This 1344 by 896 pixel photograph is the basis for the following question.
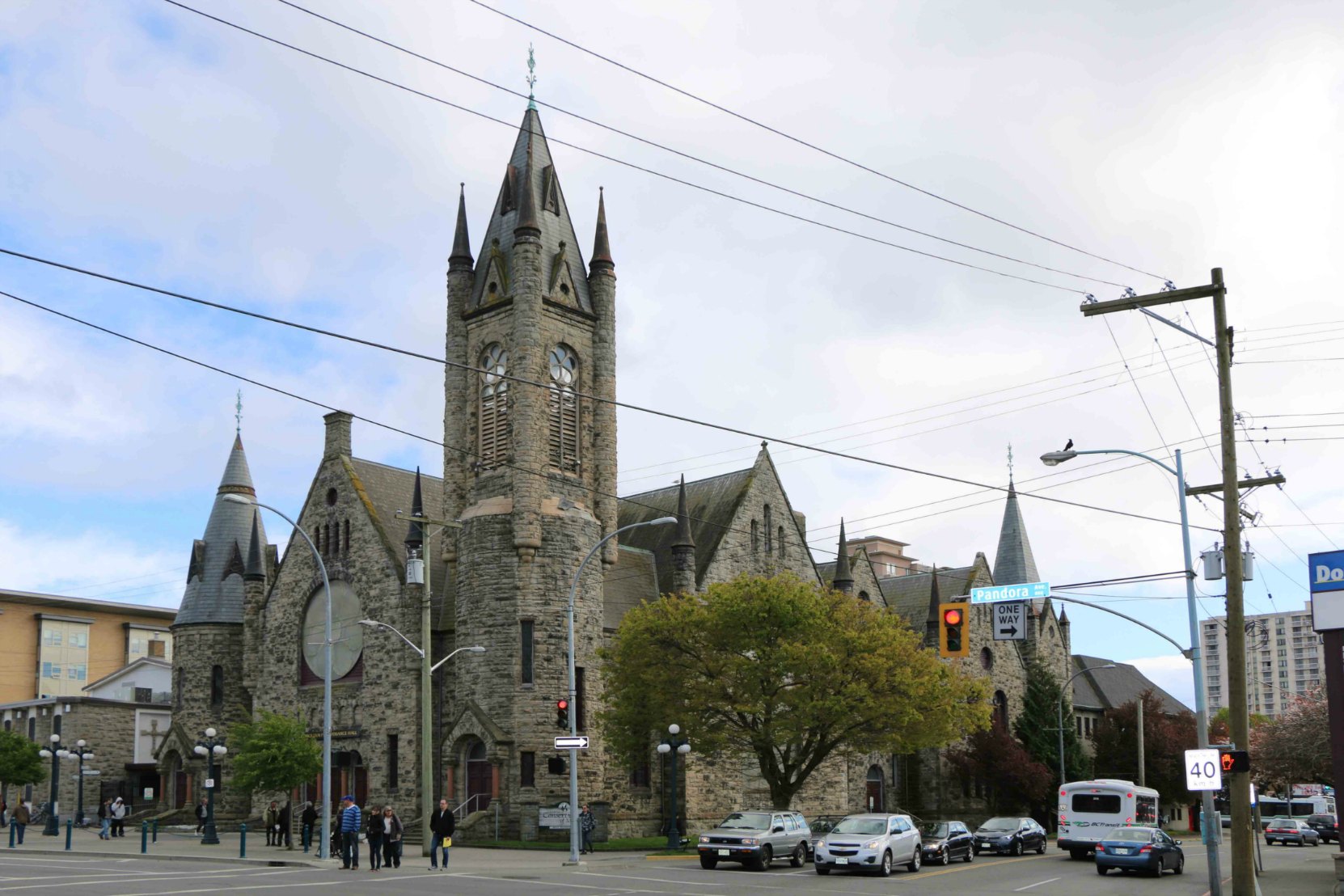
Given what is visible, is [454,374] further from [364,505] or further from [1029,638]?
[1029,638]

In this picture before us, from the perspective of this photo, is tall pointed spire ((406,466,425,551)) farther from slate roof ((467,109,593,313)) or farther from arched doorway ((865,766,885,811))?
arched doorway ((865,766,885,811))

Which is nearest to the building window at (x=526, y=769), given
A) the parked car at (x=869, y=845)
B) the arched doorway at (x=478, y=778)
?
the arched doorway at (x=478, y=778)

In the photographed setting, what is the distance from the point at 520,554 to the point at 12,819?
64.7ft

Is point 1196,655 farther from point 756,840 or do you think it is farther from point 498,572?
point 498,572

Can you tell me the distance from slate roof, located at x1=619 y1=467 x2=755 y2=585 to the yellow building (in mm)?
40479

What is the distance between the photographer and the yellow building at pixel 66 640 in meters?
84.2

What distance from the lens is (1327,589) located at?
108 ft

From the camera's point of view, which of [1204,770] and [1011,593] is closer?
[1204,770]

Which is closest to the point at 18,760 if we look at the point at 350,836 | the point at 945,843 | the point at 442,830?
the point at 350,836

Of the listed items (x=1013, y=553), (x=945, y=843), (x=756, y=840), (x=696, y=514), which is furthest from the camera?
(x=1013, y=553)

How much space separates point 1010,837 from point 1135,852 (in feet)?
37.2

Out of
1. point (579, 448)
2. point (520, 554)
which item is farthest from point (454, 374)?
point (520, 554)

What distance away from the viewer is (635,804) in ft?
162

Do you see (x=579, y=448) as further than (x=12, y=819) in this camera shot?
Yes
